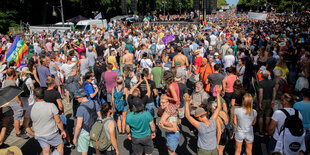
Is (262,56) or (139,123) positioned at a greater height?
(262,56)

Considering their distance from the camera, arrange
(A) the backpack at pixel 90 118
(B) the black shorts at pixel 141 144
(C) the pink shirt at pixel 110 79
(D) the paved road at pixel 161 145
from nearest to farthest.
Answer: (B) the black shorts at pixel 141 144, (A) the backpack at pixel 90 118, (D) the paved road at pixel 161 145, (C) the pink shirt at pixel 110 79

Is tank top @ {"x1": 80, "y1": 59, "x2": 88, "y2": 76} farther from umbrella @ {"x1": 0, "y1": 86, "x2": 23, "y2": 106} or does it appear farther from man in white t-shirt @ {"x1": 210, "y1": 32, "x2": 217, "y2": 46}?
man in white t-shirt @ {"x1": 210, "y1": 32, "x2": 217, "y2": 46}

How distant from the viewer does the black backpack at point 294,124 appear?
386cm

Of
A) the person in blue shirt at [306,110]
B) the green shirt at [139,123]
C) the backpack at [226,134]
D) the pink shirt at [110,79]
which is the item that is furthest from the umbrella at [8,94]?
the person in blue shirt at [306,110]

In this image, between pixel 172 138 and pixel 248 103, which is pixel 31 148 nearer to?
pixel 172 138

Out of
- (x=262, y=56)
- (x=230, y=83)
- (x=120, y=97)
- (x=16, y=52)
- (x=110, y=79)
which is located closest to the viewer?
(x=120, y=97)

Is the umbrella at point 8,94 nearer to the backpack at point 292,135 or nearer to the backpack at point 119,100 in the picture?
the backpack at point 119,100

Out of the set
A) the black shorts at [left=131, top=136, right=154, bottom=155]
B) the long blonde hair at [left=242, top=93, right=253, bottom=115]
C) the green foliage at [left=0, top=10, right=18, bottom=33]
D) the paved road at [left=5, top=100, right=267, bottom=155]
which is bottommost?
the paved road at [left=5, top=100, right=267, bottom=155]

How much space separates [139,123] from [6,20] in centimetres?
3516

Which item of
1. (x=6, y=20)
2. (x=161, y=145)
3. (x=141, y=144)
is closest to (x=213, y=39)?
(x=161, y=145)

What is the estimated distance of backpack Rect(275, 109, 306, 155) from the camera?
387 centimetres

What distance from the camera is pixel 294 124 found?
12.7 feet

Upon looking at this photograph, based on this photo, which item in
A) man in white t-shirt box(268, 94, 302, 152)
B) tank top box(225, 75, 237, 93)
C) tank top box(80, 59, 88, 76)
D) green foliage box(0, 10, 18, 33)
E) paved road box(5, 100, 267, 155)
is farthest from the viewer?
green foliage box(0, 10, 18, 33)

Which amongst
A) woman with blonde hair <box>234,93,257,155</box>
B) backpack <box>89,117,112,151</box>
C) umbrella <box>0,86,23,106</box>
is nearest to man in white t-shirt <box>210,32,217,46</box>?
woman with blonde hair <box>234,93,257,155</box>
